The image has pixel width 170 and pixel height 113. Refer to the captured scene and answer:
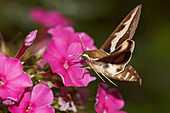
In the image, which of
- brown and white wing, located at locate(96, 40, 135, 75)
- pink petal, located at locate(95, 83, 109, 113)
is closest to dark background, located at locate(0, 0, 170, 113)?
pink petal, located at locate(95, 83, 109, 113)

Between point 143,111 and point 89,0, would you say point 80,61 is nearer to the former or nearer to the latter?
point 143,111

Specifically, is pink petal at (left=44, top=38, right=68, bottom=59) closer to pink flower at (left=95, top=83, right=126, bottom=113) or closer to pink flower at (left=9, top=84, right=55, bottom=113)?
pink flower at (left=9, top=84, right=55, bottom=113)

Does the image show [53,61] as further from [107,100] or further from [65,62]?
[107,100]

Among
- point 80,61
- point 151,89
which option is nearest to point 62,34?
point 80,61

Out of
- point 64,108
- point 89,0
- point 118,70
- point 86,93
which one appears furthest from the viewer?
point 89,0

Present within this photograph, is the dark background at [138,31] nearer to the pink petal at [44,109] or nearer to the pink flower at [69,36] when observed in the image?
the pink flower at [69,36]

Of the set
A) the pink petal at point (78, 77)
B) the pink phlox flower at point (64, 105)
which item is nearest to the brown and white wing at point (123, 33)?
the pink petal at point (78, 77)

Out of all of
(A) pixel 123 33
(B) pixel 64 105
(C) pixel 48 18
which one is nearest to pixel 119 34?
(A) pixel 123 33
